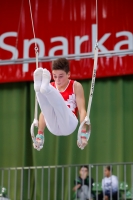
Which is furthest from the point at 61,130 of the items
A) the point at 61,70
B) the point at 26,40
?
the point at 26,40

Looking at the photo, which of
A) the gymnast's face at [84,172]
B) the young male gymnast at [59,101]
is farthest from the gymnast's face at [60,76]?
the gymnast's face at [84,172]

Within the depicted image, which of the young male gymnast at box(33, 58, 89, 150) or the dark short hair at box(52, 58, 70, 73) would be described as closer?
the young male gymnast at box(33, 58, 89, 150)

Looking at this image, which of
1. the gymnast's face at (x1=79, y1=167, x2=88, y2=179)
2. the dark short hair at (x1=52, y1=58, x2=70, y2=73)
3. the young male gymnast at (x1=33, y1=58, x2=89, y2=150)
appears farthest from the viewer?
the gymnast's face at (x1=79, y1=167, x2=88, y2=179)

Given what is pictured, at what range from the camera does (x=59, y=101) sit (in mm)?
4980

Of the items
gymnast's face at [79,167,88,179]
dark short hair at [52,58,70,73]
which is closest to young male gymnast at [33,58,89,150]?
dark short hair at [52,58,70,73]

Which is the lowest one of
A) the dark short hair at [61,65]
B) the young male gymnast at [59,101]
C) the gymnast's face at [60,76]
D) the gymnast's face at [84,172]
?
the gymnast's face at [84,172]

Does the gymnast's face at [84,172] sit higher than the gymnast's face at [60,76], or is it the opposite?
the gymnast's face at [60,76]

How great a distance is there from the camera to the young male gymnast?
485cm

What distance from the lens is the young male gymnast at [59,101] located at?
485 cm

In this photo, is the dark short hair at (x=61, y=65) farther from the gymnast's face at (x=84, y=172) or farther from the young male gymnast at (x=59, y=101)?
the gymnast's face at (x=84, y=172)

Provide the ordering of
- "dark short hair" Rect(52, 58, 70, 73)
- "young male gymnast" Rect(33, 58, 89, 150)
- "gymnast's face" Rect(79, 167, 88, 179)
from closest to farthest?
1. "young male gymnast" Rect(33, 58, 89, 150)
2. "dark short hair" Rect(52, 58, 70, 73)
3. "gymnast's face" Rect(79, 167, 88, 179)

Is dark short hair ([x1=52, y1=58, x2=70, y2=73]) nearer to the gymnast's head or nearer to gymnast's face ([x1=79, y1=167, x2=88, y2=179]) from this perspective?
the gymnast's head

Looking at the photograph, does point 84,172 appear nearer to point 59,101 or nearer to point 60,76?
point 60,76

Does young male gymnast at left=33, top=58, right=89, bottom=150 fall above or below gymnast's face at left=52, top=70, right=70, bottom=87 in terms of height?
below
